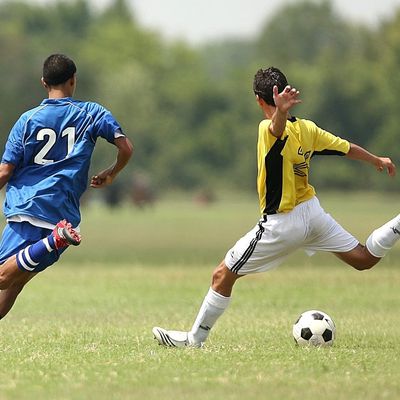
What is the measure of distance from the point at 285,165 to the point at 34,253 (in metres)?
2.00

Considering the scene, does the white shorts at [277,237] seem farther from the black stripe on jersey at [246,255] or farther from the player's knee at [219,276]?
the player's knee at [219,276]

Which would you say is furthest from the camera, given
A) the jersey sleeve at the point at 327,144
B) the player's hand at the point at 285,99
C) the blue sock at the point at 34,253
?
the jersey sleeve at the point at 327,144

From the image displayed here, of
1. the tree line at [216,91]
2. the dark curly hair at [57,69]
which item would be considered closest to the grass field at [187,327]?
the dark curly hair at [57,69]

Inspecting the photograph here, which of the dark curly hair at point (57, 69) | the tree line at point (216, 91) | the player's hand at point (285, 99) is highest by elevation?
the dark curly hair at point (57, 69)

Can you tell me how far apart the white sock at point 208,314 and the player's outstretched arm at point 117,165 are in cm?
119

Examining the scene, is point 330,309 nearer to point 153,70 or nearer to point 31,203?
point 31,203

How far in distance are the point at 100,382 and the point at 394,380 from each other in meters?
1.84

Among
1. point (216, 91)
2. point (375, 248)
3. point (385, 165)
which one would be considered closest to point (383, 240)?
point (375, 248)

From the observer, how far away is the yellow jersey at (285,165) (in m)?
9.92

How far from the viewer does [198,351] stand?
977 cm

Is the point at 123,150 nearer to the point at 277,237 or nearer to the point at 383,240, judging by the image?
the point at 277,237

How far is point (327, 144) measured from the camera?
34.1 ft

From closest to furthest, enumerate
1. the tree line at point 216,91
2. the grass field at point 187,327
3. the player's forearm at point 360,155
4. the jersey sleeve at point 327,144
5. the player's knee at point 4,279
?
1. the grass field at point 187,327
2. the player's knee at point 4,279
3. the jersey sleeve at point 327,144
4. the player's forearm at point 360,155
5. the tree line at point 216,91

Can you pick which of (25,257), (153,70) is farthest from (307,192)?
(153,70)
